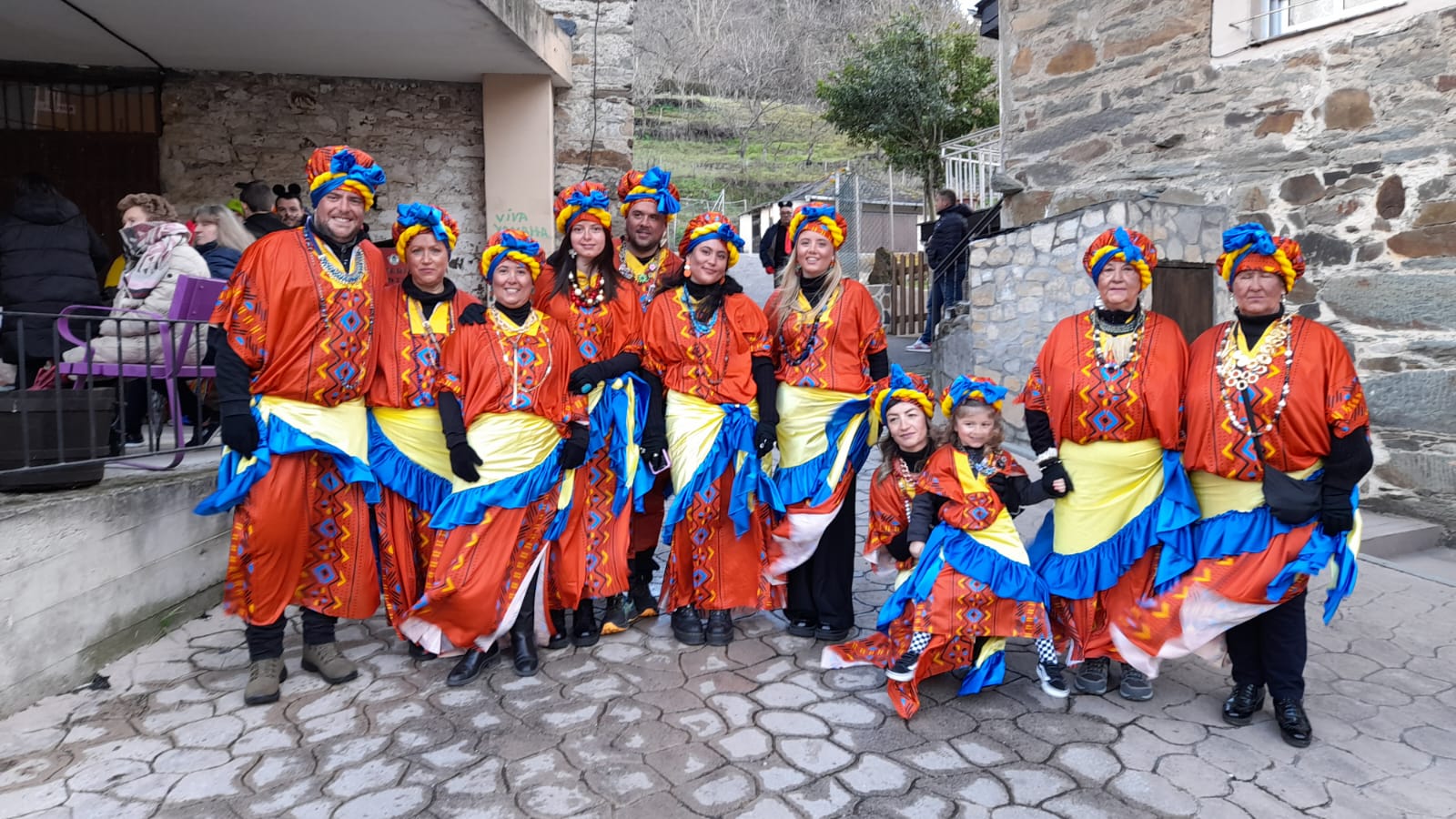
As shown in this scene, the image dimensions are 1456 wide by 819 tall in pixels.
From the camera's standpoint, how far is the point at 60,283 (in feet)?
16.2

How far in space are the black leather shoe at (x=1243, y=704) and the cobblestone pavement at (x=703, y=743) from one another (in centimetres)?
5

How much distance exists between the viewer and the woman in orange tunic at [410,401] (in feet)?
12.1

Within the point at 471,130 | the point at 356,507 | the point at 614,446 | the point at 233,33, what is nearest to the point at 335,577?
the point at 356,507

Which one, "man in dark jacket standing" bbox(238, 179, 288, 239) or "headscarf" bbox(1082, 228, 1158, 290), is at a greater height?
"man in dark jacket standing" bbox(238, 179, 288, 239)

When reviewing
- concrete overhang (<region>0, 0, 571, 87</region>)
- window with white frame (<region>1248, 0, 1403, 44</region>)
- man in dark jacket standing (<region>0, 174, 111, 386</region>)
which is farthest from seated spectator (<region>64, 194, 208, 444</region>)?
window with white frame (<region>1248, 0, 1403, 44</region>)

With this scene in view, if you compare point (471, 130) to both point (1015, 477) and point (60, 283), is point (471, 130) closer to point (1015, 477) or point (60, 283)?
point (60, 283)

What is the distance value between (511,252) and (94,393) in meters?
1.72

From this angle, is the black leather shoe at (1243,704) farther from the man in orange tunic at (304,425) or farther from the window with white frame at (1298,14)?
the window with white frame at (1298,14)

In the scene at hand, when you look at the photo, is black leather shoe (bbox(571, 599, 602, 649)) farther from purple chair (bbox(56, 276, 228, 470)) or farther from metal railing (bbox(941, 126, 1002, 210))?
metal railing (bbox(941, 126, 1002, 210))

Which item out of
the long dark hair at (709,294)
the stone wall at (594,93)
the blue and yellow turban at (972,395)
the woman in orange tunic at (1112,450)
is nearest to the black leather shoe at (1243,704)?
the woman in orange tunic at (1112,450)

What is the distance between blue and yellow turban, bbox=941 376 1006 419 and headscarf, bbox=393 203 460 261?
195cm

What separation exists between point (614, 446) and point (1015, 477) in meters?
1.60

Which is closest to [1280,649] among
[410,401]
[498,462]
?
[498,462]

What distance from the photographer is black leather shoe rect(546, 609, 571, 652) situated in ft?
12.9
